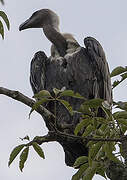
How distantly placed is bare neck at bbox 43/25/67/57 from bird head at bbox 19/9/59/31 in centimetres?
10

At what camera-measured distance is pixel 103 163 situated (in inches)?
141

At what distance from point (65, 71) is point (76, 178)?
3411 millimetres

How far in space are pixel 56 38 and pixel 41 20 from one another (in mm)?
Result: 599

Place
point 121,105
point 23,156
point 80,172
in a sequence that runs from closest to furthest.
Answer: point 121,105
point 80,172
point 23,156

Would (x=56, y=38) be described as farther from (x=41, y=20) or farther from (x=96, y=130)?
(x=96, y=130)

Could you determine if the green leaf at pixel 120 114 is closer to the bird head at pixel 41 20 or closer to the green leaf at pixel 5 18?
the green leaf at pixel 5 18

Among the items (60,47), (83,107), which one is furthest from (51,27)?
(83,107)

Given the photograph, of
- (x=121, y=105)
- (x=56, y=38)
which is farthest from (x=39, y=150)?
(x=56, y=38)

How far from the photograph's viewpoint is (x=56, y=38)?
7449 millimetres

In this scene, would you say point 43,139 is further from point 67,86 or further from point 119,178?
point 67,86

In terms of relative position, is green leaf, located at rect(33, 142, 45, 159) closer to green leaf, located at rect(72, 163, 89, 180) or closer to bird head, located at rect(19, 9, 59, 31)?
green leaf, located at rect(72, 163, 89, 180)

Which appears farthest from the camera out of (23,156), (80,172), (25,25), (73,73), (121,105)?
(25,25)

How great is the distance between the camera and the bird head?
780 centimetres

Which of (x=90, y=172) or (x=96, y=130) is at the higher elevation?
(x=96, y=130)
